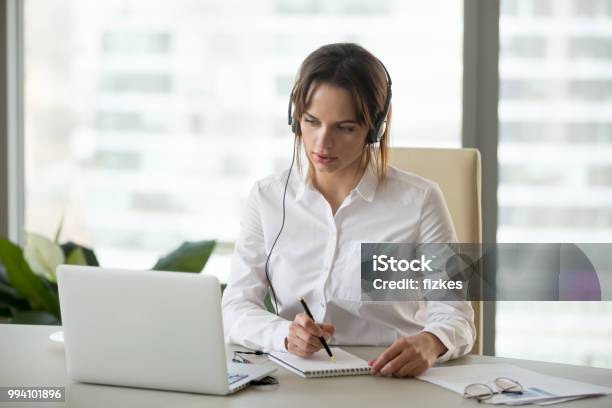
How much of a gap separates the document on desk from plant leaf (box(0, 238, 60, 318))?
1413mm

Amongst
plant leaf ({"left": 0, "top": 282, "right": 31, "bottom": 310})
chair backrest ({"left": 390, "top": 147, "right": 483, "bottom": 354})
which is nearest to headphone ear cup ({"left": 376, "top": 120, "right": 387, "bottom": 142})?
chair backrest ({"left": 390, "top": 147, "right": 483, "bottom": 354})

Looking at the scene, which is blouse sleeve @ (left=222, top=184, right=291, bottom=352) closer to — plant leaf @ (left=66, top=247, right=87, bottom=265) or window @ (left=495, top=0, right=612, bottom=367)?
plant leaf @ (left=66, top=247, right=87, bottom=265)

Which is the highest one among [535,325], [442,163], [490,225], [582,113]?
[582,113]

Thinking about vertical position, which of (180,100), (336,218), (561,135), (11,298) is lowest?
(11,298)

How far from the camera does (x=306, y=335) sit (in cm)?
157

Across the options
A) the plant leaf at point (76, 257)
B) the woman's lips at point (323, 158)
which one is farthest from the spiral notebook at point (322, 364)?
the plant leaf at point (76, 257)

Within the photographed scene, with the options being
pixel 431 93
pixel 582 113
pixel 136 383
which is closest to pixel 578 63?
pixel 582 113

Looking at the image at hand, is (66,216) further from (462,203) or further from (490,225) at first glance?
(462,203)

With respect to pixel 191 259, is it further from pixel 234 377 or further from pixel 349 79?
pixel 234 377

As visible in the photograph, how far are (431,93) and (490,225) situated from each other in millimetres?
485

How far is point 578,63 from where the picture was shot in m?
2.93

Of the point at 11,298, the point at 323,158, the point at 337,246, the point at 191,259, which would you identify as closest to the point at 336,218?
the point at 337,246

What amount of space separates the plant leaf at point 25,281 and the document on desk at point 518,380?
141cm

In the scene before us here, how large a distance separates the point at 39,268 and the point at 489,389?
1440mm
